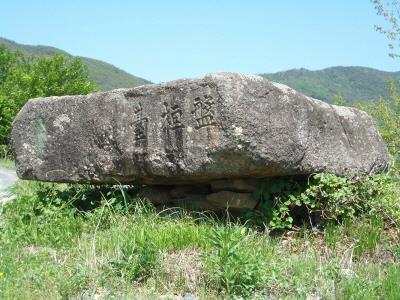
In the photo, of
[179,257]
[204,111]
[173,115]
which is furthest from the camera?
[173,115]

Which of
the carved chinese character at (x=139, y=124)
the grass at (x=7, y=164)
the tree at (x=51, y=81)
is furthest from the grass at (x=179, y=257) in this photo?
the tree at (x=51, y=81)

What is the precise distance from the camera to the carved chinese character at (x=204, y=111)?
4.84 metres

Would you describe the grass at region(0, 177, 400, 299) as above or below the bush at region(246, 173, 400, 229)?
below

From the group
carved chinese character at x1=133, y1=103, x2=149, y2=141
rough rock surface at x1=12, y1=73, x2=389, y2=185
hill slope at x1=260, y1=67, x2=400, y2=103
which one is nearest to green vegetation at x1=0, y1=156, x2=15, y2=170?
rough rock surface at x1=12, y1=73, x2=389, y2=185

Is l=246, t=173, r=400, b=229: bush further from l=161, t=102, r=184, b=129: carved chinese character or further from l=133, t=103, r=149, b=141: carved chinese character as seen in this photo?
l=133, t=103, r=149, b=141: carved chinese character

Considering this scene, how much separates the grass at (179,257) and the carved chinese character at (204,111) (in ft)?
3.08

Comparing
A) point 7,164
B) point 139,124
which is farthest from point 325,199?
point 7,164

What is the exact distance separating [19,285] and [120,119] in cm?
225

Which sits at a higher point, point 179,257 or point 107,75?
point 107,75

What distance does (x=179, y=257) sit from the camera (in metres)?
4.09

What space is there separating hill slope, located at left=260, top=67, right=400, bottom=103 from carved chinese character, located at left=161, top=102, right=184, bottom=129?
9977 cm

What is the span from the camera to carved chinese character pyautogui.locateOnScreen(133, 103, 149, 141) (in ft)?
17.5

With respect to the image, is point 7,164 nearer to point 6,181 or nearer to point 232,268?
point 6,181

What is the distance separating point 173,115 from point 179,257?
1.57 meters
